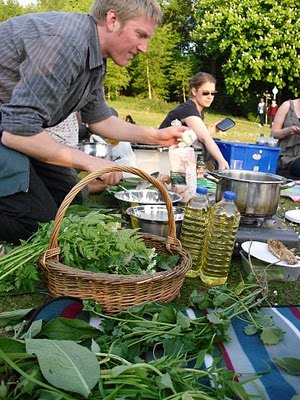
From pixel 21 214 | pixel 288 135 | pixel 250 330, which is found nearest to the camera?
pixel 250 330

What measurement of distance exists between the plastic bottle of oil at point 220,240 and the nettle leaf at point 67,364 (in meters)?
0.88

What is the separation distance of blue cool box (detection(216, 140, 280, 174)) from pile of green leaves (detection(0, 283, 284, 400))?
93.2 inches

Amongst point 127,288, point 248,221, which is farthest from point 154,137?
point 127,288

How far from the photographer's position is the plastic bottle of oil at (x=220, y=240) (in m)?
1.67

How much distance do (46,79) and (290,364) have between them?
134 centimetres

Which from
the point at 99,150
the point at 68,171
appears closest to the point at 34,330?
the point at 68,171

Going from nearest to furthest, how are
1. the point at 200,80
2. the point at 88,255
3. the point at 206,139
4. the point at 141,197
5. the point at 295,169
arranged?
the point at 88,255
the point at 141,197
the point at 206,139
the point at 200,80
the point at 295,169

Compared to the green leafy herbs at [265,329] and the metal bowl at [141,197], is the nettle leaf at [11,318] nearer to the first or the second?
the green leafy herbs at [265,329]

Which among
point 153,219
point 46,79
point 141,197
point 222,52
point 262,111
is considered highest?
point 46,79

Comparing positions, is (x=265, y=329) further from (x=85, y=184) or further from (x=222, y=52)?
(x=222, y=52)

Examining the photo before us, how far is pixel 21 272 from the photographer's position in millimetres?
1468

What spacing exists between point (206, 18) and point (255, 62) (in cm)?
310

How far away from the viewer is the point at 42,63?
182 cm

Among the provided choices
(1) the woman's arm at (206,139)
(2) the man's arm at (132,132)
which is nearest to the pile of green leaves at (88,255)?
(2) the man's arm at (132,132)
